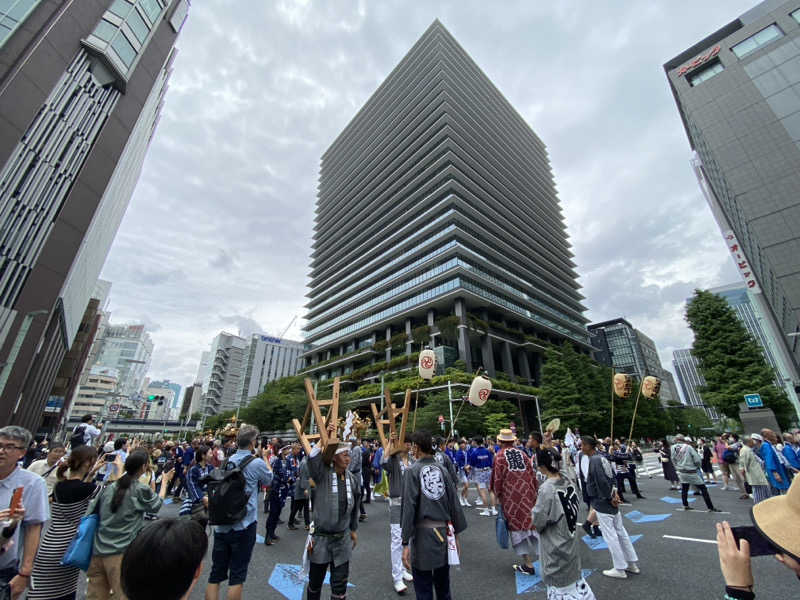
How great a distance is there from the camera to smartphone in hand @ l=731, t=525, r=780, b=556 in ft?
4.70

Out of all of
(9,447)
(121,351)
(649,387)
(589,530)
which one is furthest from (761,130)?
(121,351)

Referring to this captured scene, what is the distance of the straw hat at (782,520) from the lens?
1.28 metres

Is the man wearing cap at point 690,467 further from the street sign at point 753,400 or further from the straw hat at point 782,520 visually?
the street sign at point 753,400

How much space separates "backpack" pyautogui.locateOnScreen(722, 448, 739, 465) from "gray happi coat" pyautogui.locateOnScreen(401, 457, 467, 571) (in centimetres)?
1324

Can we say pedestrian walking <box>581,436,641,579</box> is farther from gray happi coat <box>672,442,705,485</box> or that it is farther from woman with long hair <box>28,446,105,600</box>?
woman with long hair <box>28,446,105,600</box>

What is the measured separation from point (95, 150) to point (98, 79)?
16.0ft

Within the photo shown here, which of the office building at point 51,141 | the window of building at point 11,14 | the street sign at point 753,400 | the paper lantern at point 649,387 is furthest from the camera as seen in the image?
the street sign at point 753,400

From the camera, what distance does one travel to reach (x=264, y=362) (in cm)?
10044

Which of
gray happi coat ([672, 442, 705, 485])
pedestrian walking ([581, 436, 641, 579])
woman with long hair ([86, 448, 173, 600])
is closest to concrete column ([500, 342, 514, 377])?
gray happi coat ([672, 442, 705, 485])

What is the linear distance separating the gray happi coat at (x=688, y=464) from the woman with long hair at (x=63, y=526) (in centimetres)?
1106

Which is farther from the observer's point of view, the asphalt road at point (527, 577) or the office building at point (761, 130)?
the office building at point (761, 130)

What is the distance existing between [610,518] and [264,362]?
10623 cm

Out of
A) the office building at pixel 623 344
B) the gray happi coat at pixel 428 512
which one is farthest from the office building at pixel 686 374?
the gray happi coat at pixel 428 512

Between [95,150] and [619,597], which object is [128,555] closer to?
[619,597]
